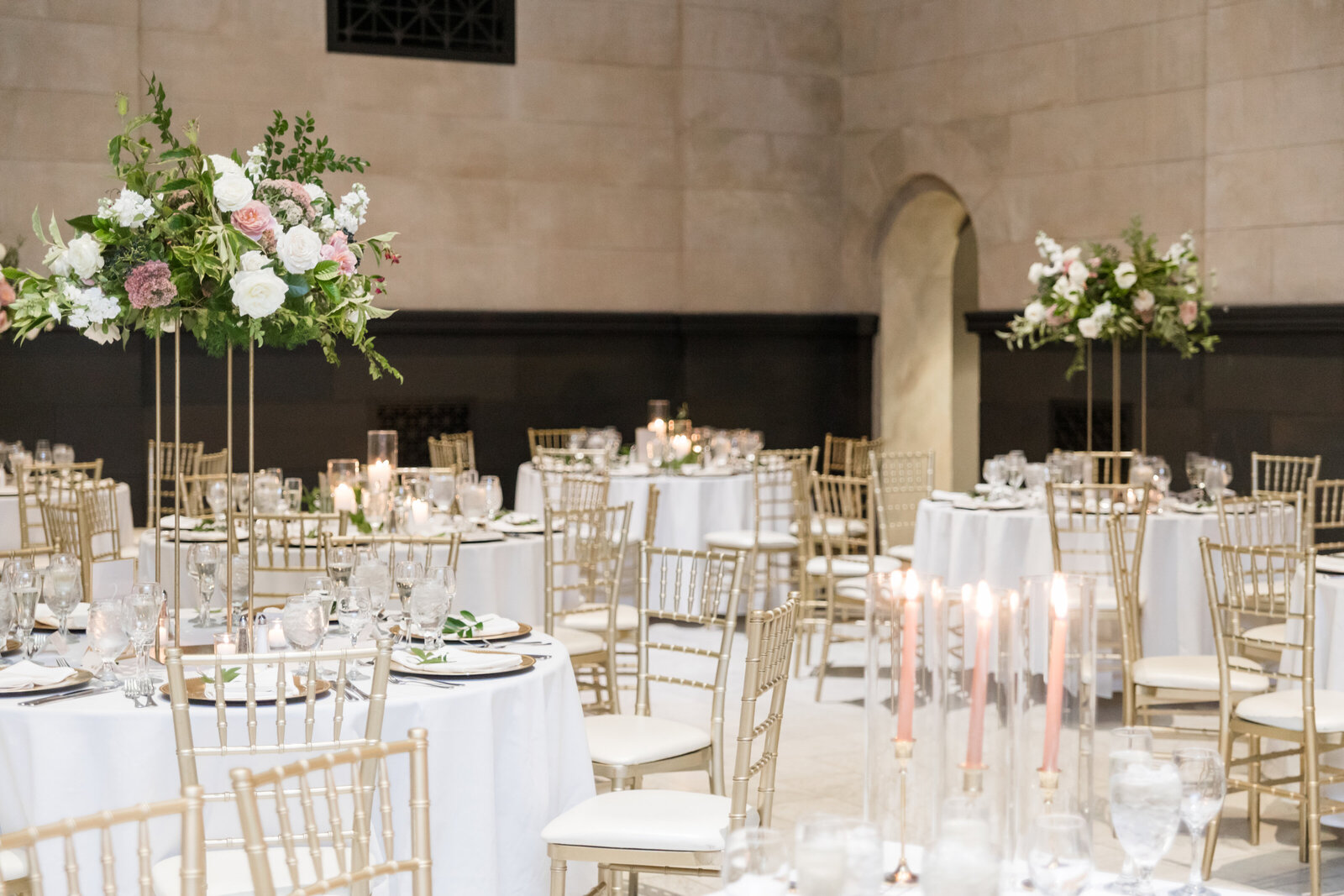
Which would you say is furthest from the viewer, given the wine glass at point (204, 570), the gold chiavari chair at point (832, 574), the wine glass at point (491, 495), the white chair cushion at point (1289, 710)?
the gold chiavari chair at point (832, 574)

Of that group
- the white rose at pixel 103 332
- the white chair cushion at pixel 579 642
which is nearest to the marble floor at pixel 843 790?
the white chair cushion at pixel 579 642

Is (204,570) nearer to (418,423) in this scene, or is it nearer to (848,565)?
(848,565)

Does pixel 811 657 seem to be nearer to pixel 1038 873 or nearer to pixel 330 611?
pixel 330 611

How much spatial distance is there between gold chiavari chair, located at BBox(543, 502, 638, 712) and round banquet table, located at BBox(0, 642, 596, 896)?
1.33 metres

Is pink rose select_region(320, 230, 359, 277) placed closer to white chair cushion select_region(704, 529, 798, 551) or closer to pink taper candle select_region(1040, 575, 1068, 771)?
pink taper candle select_region(1040, 575, 1068, 771)

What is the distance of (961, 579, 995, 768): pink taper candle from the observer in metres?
1.85

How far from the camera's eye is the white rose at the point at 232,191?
12.1 ft

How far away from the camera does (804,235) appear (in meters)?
12.8

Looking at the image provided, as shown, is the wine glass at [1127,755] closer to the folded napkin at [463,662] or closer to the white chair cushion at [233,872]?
the white chair cushion at [233,872]

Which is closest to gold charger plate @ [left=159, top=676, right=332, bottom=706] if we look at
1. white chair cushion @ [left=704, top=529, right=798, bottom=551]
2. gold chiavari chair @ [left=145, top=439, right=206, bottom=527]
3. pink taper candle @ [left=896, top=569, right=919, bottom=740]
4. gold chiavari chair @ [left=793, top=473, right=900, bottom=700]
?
pink taper candle @ [left=896, top=569, right=919, bottom=740]

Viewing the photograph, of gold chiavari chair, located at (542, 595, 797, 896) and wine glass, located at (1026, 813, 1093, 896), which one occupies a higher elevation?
wine glass, located at (1026, 813, 1093, 896)

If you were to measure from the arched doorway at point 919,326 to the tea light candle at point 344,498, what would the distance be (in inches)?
279

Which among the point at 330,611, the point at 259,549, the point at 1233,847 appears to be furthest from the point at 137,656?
the point at 1233,847

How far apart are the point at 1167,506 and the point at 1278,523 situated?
59 centimetres
